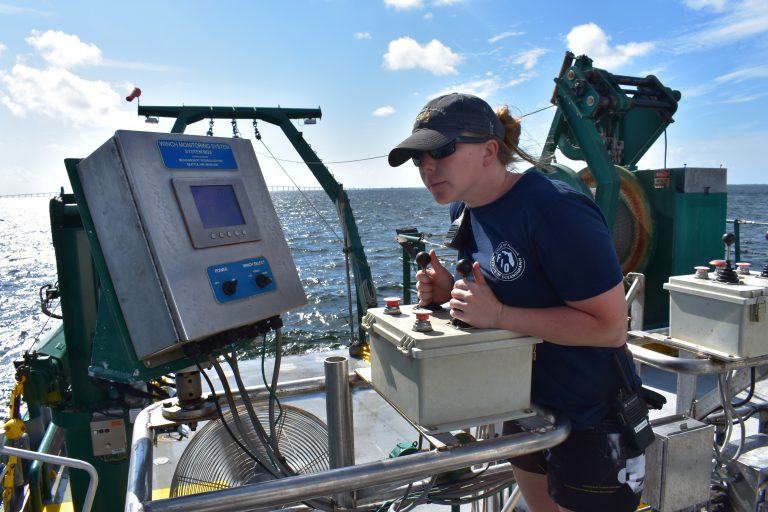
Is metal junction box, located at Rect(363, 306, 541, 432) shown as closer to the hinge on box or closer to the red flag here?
the hinge on box

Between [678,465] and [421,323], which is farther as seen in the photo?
[678,465]

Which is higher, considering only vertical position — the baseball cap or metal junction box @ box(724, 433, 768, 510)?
the baseball cap

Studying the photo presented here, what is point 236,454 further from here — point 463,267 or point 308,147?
point 308,147

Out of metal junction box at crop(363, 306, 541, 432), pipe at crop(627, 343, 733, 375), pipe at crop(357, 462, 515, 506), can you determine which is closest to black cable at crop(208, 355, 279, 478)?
pipe at crop(357, 462, 515, 506)

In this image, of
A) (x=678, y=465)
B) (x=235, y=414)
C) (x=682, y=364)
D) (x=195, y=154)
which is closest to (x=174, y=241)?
(x=195, y=154)

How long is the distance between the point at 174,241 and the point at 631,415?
1.35 m

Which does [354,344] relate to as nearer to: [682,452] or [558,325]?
[682,452]

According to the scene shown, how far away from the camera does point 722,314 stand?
2.12m

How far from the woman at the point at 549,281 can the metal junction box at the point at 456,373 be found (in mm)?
62

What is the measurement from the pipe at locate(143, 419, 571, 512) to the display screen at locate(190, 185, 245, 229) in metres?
0.76

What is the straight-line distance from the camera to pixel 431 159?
4.91ft

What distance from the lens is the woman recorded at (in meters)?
1.37

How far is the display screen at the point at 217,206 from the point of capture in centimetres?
164

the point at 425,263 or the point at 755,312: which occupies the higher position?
the point at 425,263
